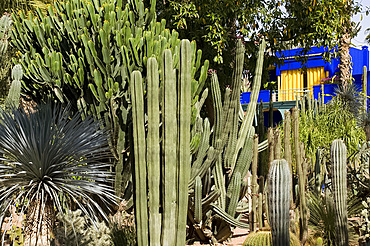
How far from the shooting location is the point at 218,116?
20.6ft

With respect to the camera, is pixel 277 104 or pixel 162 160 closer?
pixel 162 160

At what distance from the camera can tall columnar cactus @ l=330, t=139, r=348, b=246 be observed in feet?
13.9

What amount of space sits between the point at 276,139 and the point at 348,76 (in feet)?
25.2

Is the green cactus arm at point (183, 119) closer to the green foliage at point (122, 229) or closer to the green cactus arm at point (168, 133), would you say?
A: the green cactus arm at point (168, 133)

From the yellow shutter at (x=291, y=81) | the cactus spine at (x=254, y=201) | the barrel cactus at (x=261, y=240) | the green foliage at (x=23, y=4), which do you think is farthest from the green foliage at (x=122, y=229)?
the yellow shutter at (x=291, y=81)

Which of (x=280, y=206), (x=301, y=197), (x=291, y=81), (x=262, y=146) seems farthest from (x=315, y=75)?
(x=280, y=206)

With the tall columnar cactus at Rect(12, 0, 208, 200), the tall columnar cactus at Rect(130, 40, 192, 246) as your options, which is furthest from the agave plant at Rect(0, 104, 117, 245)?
the tall columnar cactus at Rect(12, 0, 208, 200)

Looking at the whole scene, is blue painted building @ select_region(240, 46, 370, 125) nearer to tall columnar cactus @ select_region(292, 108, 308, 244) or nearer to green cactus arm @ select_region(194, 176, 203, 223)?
tall columnar cactus @ select_region(292, 108, 308, 244)

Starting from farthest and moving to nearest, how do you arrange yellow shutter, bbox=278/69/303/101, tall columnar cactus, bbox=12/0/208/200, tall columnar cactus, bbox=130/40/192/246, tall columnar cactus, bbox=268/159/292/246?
yellow shutter, bbox=278/69/303/101
tall columnar cactus, bbox=12/0/208/200
tall columnar cactus, bbox=130/40/192/246
tall columnar cactus, bbox=268/159/292/246

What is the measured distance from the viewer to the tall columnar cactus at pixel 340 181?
13.9 ft

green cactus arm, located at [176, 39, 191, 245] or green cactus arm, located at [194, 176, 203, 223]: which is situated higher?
green cactus arm, located at [176, 39, 191, 245]

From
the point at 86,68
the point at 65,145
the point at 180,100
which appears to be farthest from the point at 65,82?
the point at 180,100

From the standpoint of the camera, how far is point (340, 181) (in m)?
4.25

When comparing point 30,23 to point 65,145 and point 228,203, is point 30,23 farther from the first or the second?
point 228,203
